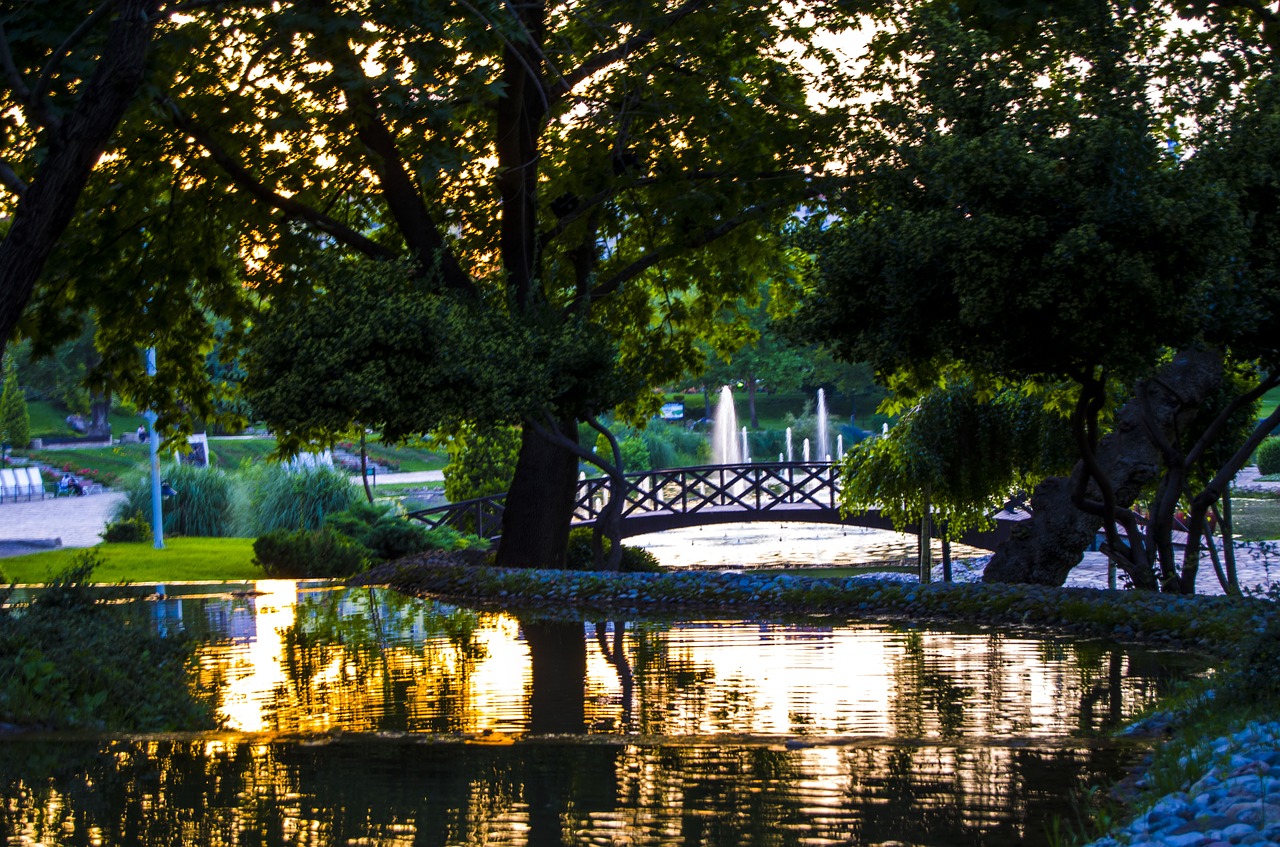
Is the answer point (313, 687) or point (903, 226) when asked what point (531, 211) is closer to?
point (903, 226)

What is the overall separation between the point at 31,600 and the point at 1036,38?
9.32 metres

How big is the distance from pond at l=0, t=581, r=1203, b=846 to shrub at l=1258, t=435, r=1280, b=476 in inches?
1751

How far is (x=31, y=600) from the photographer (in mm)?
9406

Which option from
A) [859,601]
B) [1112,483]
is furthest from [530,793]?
[1112,483]

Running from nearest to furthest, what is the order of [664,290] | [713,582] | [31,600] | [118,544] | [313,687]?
[313,687], [31,600], [713,582], [664,290], [118,544]

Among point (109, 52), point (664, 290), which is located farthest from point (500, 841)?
point (664, 290)

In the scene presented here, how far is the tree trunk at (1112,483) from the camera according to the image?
540 inches

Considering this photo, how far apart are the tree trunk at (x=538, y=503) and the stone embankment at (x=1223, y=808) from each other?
10.7m

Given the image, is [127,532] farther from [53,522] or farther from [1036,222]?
[1036,222]

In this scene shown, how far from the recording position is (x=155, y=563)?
19281mm

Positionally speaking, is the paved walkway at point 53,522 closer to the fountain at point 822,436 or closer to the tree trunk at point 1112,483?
the tree trunk at point 1112,483

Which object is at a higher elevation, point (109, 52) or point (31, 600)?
point (109, 52)

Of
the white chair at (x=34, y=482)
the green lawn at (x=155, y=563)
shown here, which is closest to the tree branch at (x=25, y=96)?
the green lawn at (x=155, y=563)

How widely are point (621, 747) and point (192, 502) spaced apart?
21.5m
